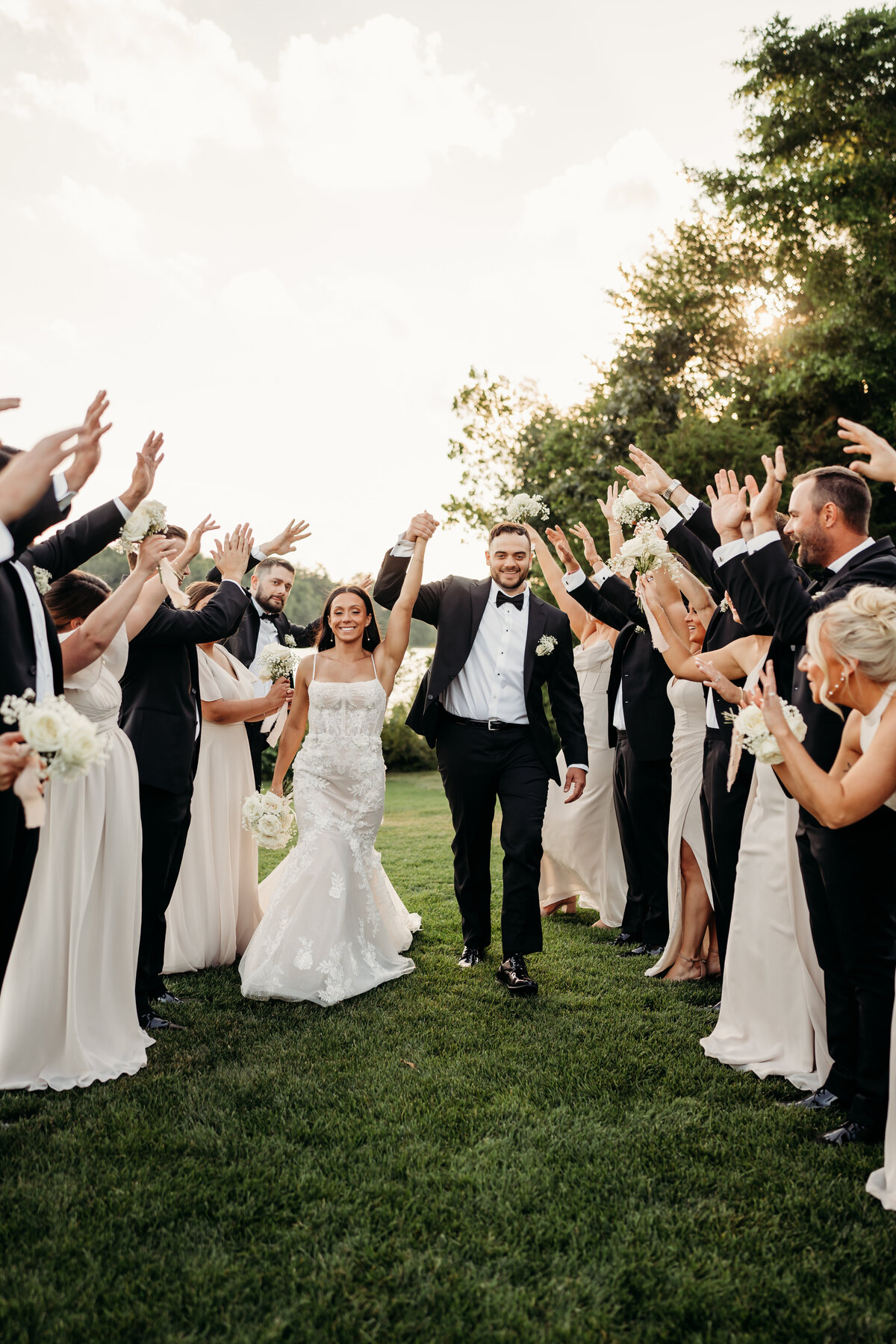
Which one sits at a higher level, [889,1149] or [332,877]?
[332,877]

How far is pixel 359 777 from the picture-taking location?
5859 mm

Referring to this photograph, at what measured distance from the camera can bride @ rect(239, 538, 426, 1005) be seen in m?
5.28

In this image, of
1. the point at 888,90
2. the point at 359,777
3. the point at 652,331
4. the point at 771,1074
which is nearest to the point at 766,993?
the point at 771,1074

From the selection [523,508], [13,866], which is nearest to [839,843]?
[13,866]

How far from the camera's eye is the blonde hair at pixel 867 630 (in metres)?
3.04

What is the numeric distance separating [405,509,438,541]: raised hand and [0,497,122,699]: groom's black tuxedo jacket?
2335 mm

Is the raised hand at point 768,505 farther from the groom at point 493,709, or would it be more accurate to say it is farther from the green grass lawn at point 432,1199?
the green grass lawn at point 432,1199

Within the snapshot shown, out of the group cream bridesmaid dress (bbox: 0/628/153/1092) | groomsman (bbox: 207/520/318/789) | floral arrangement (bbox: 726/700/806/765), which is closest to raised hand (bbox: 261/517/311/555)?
groomsman (bbox: 207/520/318/789)

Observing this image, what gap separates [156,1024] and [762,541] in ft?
12.8

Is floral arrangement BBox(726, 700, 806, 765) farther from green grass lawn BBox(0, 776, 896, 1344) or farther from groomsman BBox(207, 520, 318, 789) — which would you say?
groomsman BBox(207, 520, 318, 789)

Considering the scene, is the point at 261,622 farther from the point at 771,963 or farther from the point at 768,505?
the point at 771,963

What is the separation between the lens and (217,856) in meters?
6.06

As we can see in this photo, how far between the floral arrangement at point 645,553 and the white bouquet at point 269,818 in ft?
8.82

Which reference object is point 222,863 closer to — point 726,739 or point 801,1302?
point 726,739
